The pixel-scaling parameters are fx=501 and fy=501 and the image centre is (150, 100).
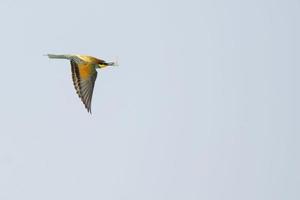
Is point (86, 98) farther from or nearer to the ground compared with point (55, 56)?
nearer to the ground

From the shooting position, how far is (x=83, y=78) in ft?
54.9

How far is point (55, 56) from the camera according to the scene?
52.5ft

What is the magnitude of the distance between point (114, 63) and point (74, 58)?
4.69ft

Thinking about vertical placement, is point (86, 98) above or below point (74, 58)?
below

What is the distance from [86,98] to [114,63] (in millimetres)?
1486

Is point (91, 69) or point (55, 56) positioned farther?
point (91, 69)

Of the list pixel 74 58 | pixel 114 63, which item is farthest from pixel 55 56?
pixel 114 63

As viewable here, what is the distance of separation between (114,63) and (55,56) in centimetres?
191

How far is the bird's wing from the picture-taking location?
16.5 metres

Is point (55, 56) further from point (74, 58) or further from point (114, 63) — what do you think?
point (114, 63)

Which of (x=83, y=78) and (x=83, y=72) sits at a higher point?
(x=83, y=72)

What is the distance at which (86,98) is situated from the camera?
1600 cm

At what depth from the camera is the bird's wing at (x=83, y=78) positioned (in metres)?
16.5

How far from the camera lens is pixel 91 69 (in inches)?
674
